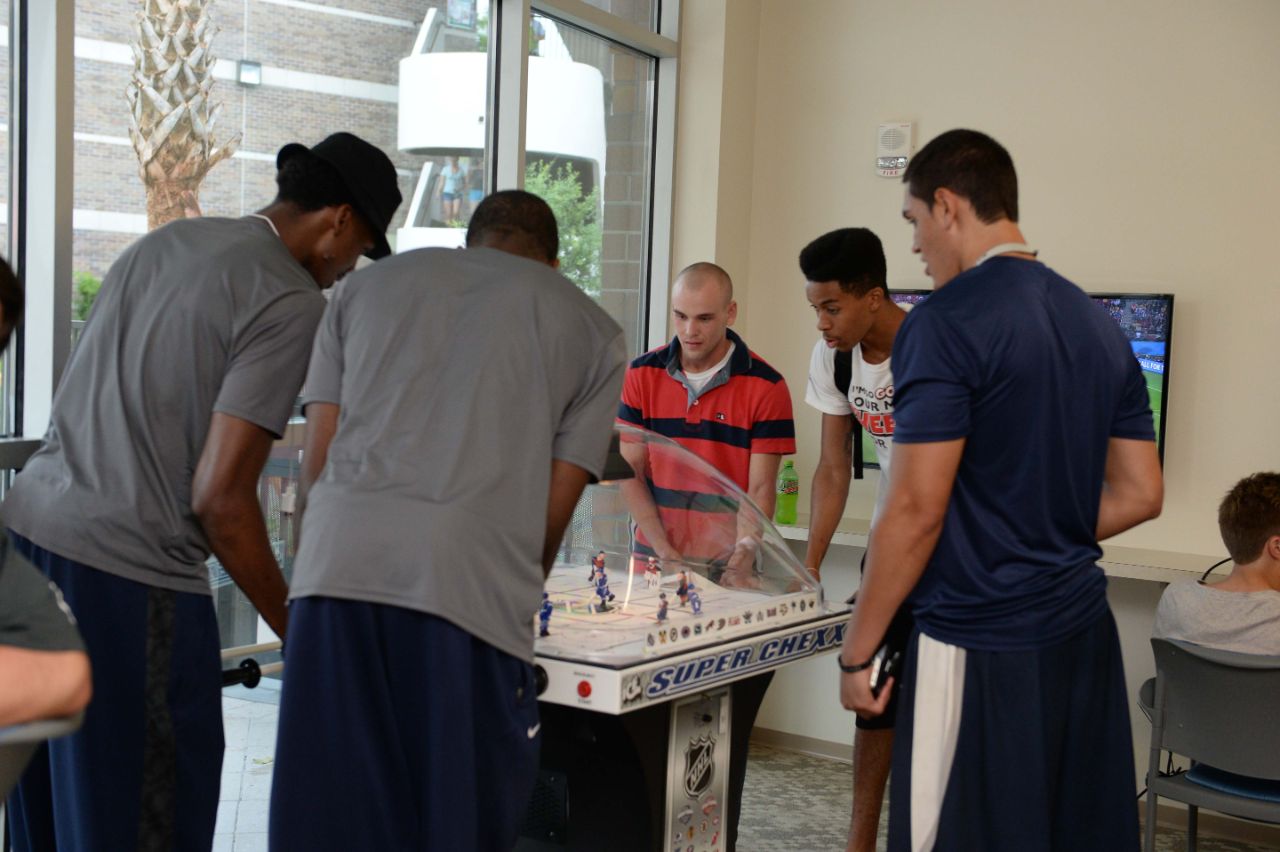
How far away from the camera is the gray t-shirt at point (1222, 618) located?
3.74m

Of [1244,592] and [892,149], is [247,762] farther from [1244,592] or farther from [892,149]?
[892,149]

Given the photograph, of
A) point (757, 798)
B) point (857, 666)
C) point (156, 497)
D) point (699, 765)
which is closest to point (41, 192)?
point (156, 497)

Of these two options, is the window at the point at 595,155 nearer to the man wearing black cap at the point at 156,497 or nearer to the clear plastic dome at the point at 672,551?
the clear plastic dome at the point at 672,551

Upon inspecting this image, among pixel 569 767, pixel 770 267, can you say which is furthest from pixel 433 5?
pixel 569 767

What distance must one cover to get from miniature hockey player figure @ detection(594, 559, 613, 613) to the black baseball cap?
35.7 inches

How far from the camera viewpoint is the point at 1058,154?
5191mm

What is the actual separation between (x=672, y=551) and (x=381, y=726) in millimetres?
1026

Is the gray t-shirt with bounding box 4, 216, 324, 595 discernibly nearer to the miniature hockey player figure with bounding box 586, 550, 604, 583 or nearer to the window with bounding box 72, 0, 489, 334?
the miniature hockey player figure with bounding box 586, 550, 604, 583

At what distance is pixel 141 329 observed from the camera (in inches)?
99.2

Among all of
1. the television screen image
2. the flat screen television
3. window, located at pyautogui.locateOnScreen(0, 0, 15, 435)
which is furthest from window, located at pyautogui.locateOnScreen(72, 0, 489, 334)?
the television screen image

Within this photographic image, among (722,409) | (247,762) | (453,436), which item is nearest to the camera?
(453,436)

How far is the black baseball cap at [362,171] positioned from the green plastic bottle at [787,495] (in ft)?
9.74

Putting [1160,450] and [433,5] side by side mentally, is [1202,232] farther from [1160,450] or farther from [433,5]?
[433,5]

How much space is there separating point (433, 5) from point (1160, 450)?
3.11 meters
